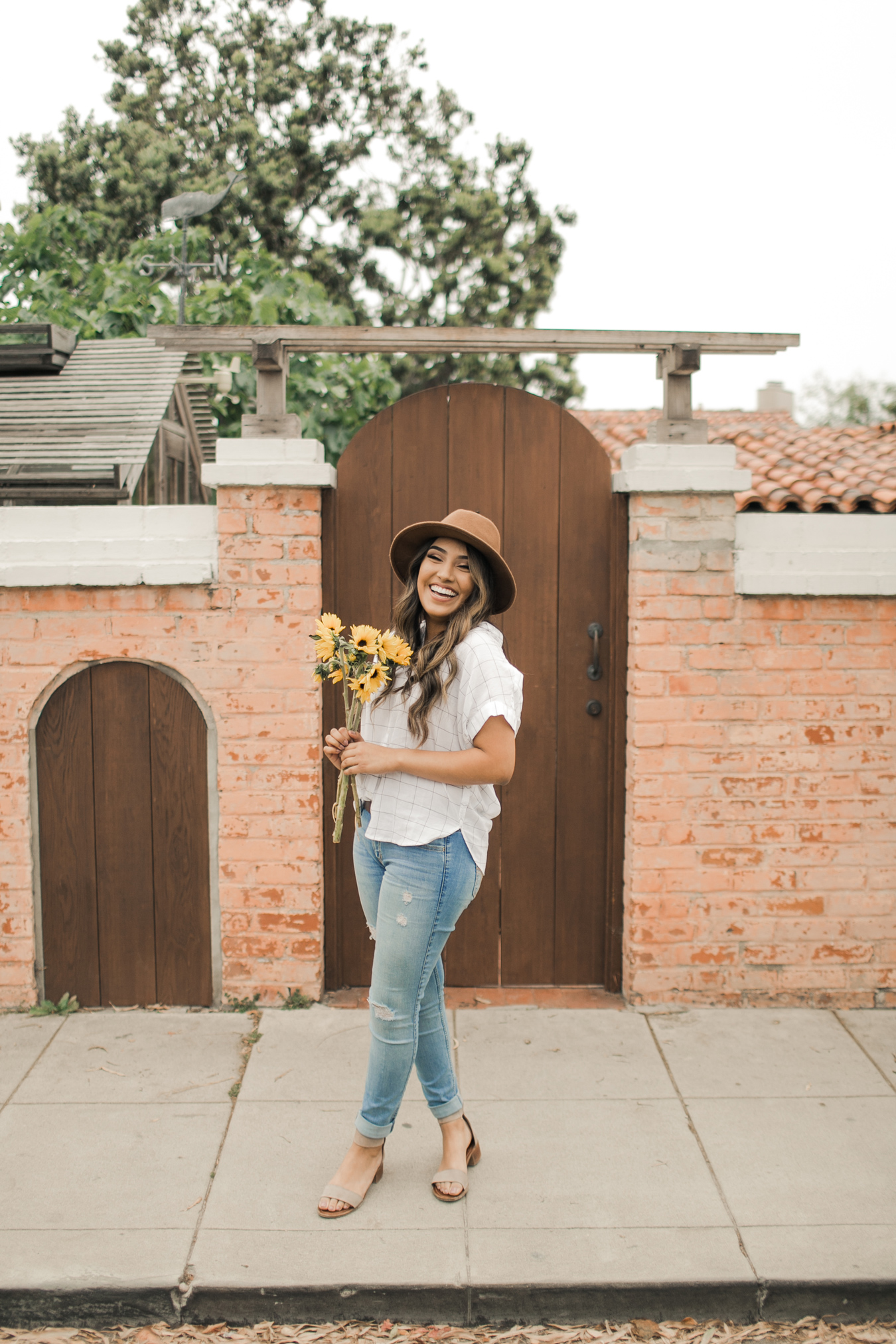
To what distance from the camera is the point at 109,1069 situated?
361 cm

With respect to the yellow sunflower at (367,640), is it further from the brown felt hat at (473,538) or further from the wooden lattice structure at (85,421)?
the wooden lattice structure at (85,421)

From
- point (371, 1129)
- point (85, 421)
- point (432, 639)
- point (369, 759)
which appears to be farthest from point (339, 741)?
point (85, 421)

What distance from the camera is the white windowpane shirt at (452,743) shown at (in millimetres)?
2596

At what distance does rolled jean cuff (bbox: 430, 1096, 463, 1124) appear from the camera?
2.91 metres

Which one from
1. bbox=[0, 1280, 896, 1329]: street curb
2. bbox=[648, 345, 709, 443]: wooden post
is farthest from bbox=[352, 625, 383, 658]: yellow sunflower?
bbox=[648, 345, 709, 443]: wooden post

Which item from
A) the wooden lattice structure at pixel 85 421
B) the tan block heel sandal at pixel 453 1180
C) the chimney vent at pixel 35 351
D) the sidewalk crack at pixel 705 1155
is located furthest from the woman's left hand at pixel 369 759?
the chimney vent at pixel 35 351

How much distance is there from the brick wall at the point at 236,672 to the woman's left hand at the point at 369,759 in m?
1.36

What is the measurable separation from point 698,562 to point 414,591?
5.32 ft

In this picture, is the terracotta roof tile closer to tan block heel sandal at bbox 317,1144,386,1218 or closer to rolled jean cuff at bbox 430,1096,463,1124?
rolled jean cuff at bbox 430,1096,463,1124

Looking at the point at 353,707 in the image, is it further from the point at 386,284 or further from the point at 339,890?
the point at 386,284

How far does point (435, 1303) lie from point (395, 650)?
166 centimetres

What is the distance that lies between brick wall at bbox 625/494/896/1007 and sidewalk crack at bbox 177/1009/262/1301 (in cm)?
151

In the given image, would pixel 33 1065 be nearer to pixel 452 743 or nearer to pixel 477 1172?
pixel 477 1172

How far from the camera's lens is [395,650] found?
268cm
